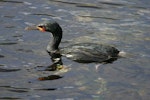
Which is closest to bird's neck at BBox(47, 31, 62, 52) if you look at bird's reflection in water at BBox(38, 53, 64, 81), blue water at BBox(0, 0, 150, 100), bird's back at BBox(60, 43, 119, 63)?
bird's reflection in water at BBox(38, 53, 64, 81)

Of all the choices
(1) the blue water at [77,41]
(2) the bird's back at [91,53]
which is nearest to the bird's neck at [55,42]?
(1) the blue water at [77,41]

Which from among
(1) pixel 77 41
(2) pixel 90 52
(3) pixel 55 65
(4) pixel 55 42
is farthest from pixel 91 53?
(1) pixel 77 41

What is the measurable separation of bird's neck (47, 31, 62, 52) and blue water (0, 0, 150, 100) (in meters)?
0.36

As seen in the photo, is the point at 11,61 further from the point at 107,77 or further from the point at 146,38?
the point at 146,38

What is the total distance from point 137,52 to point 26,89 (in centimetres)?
462

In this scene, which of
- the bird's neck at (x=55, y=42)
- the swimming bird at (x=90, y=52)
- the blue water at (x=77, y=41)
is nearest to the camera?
the blue water at (x=77, y=41)

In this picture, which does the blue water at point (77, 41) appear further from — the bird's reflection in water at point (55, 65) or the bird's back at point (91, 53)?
the bird's back at point (91, 53)

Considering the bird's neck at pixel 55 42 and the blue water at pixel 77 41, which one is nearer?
the blue water at pixel 77 41

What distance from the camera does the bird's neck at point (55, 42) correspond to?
1639cm

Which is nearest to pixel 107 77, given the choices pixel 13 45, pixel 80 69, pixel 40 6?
pixel 80 69

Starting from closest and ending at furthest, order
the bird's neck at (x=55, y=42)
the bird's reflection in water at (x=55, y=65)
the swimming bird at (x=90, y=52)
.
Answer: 1. the bird's reflection in water at (x=55, y=65)
2. the swimming bird at (x=90, y=52)
3. the bird's neck at (x=55, y=42)

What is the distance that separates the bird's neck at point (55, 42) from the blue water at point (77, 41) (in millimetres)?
361

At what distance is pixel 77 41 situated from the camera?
17219mm

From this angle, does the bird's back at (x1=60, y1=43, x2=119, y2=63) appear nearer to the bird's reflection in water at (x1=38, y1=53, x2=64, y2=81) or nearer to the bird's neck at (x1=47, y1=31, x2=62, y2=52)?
the bird's reflection in water at (x1=38, y1=53, x2=64, y2=81)
